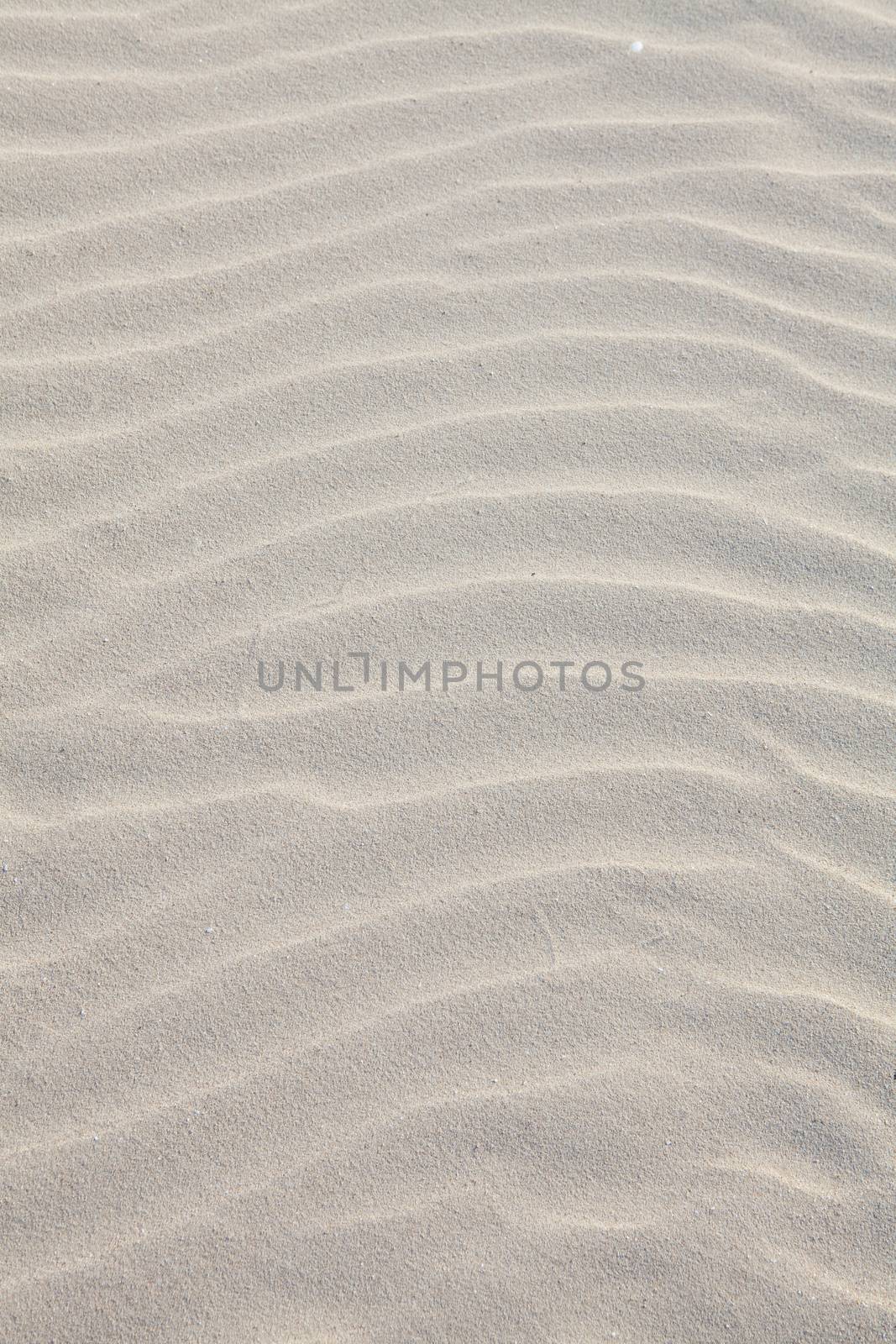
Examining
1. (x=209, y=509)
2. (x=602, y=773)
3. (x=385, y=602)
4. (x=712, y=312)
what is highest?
(x=712, y=312)

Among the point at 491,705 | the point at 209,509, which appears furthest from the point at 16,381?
the point at 491,705

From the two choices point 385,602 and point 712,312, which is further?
point 712,312

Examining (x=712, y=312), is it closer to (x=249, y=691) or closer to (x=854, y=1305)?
(x=249, y=691)

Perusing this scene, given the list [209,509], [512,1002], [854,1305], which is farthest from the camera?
[209,509]

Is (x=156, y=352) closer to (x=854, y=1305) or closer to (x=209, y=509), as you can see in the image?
(x=209, y=509)

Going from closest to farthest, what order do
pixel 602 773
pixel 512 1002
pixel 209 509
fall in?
pixel 512 1002, pixel 602 773, pixel 209 509

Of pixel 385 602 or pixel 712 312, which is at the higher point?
pixel 712 312
